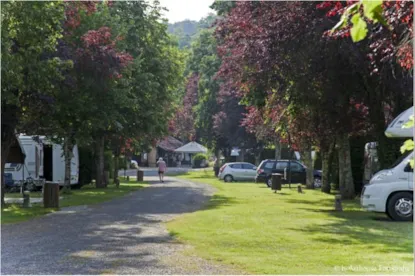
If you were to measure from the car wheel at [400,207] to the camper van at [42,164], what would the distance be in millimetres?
20095

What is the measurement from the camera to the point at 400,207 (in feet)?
56.2

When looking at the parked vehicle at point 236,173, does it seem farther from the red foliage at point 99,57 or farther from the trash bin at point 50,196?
the trash bin at point 50,196

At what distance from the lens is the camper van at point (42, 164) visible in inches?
1352

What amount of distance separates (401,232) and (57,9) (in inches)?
467

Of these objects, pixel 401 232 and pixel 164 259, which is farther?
pixel 401 232

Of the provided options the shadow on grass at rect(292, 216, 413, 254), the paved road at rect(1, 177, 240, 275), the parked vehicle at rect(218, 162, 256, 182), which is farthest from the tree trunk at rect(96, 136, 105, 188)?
the shadow on grass at rect(292, 216, 413, 254)

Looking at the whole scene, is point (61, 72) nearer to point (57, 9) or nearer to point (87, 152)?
point (57, 9)

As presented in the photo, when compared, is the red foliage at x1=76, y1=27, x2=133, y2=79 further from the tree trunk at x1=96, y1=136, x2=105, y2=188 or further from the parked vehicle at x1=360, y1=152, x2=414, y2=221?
the tree trunk at x1=96, y1=136, x2=105, y2=188

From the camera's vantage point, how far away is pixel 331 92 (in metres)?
21.2

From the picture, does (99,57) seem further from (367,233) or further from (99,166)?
(99,166)

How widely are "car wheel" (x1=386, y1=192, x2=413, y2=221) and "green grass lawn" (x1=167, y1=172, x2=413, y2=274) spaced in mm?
288

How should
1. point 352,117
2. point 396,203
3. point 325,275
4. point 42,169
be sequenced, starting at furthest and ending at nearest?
point 42,169 < point 352,117 < point 396,203 < point 325,275

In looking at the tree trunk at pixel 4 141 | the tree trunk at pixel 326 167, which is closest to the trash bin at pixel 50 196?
the tree trunk at pixel 4 141

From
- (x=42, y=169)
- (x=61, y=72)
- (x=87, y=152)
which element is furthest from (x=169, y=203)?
(x=87, y=152)
